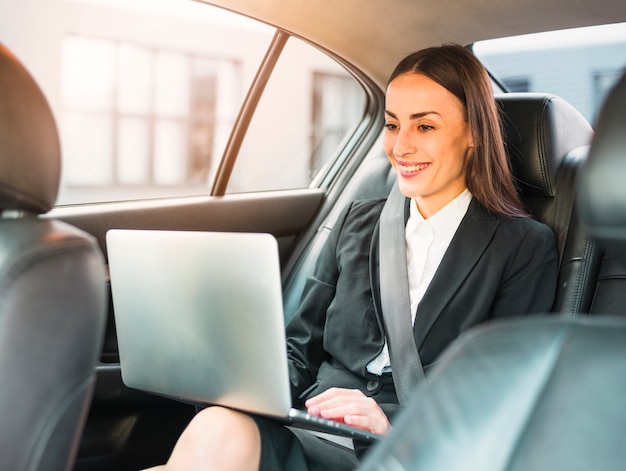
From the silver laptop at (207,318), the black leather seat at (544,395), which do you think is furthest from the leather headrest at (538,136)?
the black leather seat at (544,395)

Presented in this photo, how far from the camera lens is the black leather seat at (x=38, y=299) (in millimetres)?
1051

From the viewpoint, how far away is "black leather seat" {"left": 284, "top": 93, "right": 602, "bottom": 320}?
1.83m

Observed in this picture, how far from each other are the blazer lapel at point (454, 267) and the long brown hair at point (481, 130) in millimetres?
68

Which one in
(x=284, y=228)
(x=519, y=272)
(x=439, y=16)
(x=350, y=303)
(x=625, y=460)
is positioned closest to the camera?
(x=625, y=460)

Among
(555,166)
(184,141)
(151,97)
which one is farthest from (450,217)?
(184,141)

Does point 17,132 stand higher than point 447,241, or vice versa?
point 17,132

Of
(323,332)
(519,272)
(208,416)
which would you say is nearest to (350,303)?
(323,332)

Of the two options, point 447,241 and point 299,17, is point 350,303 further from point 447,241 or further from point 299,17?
point 299,17

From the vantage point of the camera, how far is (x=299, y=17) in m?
2.29

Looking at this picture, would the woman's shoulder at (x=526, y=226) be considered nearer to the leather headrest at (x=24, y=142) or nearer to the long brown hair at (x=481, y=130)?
the long brown hair at (x=481, y=130)

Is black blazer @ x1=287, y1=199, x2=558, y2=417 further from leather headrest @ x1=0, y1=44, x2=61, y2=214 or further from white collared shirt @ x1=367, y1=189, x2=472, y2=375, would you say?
leather headrest @ x1=0, y1=44, x2=61, y2=214

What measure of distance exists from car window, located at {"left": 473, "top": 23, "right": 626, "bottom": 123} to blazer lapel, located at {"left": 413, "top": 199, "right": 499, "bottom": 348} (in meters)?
0.60

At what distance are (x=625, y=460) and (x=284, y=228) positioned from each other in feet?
6.19

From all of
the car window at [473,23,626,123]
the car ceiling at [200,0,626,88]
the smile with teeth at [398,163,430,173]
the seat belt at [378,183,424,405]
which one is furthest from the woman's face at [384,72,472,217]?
the car window at [473,23,626,123]
